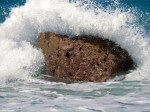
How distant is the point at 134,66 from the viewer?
8.31m

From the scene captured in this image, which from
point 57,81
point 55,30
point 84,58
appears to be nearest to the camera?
point 57,81

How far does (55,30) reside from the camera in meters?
9.12

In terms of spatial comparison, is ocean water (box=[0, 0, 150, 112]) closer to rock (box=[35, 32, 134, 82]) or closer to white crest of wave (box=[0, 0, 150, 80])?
white crest of wave (box=[0, 0, 150, 80])

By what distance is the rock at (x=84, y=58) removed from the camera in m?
7.71

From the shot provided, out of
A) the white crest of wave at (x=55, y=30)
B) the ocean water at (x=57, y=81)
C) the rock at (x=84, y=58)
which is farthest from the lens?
the white crest of wave at (x=55, y=30)

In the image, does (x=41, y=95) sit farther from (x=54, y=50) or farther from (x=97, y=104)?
(x=54, y=50)

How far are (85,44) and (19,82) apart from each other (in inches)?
61.3

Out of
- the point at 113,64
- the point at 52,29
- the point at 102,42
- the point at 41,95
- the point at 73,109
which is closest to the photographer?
the point at 73,109

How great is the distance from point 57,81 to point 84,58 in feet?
2.37

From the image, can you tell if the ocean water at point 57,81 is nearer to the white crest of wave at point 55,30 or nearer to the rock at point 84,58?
the white crest of wave at point 55,30

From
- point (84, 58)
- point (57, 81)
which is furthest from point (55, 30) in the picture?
point (57, 81)

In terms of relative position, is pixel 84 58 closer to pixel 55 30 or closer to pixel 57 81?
pixel 57 81

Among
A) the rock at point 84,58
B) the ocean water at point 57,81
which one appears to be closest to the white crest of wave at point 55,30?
the ocean water at point 57,81

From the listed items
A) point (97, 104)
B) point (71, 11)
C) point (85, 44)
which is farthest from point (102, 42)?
point (97, 104)
